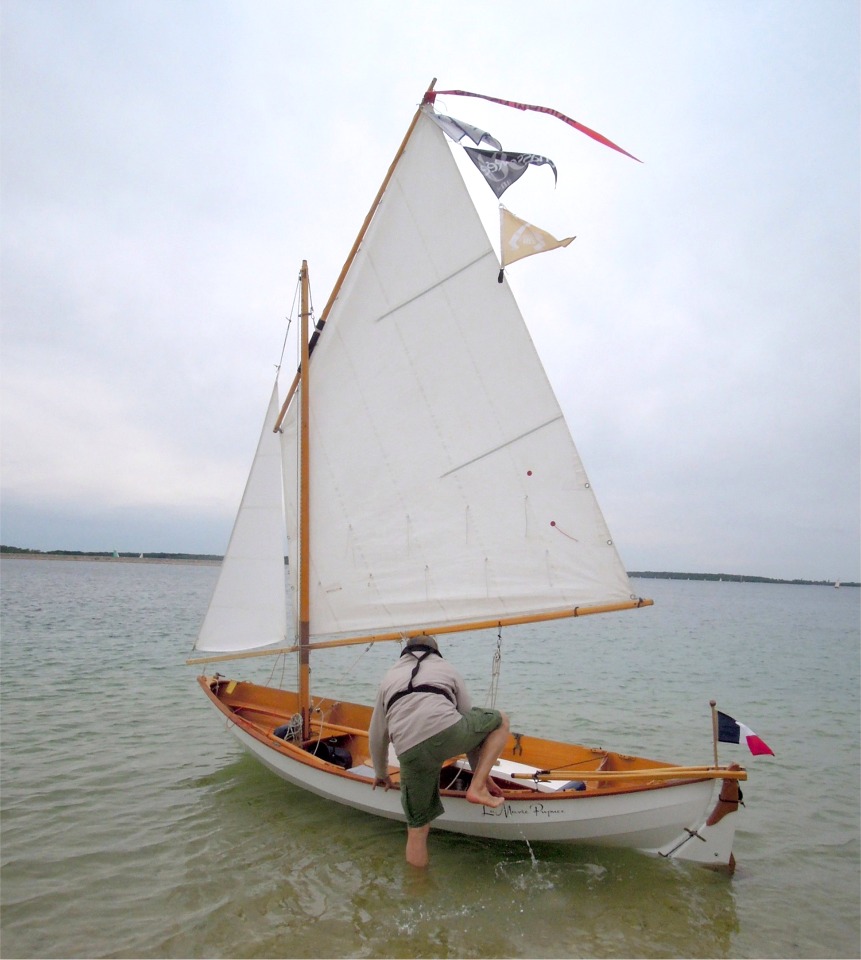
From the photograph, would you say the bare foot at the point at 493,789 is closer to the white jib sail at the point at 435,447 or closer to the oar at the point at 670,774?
the oar at the point at 670,774

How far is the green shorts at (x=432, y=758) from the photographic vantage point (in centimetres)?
588

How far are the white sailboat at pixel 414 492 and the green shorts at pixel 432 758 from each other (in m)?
0.64

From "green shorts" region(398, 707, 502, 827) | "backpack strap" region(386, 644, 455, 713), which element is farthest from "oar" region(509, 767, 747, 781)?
"backpack strap" region(386, 644, 455, 713)

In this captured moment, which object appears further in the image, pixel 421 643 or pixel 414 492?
pixel 414 492

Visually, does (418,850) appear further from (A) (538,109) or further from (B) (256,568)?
(A) (538,109)

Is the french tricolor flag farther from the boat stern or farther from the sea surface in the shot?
the sea surface

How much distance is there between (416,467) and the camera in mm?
8211

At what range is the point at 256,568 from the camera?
9109mm

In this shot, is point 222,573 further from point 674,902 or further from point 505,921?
point 674,902

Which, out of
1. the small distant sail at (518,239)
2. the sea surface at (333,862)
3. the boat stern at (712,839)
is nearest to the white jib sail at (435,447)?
the small distant sail at (518,239)

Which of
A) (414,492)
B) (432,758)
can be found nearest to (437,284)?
(414,492)

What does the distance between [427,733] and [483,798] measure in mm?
878

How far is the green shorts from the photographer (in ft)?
19.3

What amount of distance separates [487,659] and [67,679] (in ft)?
47.9
